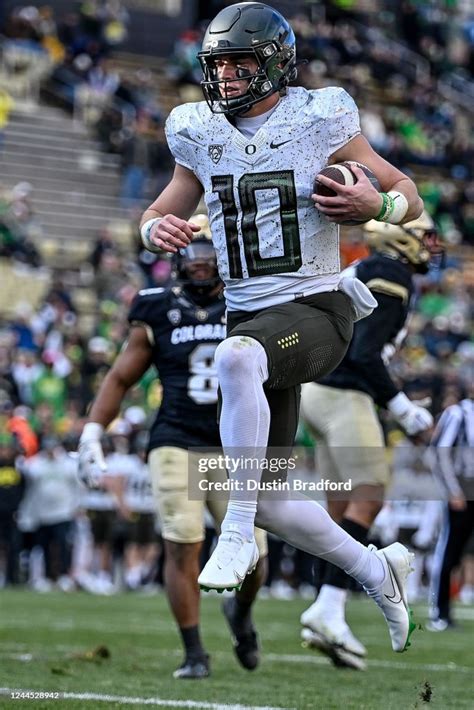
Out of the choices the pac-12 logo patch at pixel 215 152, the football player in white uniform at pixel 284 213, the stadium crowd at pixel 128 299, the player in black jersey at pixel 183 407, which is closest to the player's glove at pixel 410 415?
the stadium crowd at pixel 128 299

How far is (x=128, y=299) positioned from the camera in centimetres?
1777

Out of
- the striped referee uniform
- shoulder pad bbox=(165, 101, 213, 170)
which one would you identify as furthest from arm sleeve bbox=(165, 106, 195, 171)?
the striped referee uniform

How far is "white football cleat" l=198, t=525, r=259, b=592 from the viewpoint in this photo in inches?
181

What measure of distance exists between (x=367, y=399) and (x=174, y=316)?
44.6 inches

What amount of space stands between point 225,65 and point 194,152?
312 mm

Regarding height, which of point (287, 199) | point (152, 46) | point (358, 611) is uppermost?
point (152, 46)

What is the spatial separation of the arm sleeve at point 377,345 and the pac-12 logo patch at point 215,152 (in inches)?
92.2

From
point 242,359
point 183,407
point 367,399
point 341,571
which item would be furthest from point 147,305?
point 242,359

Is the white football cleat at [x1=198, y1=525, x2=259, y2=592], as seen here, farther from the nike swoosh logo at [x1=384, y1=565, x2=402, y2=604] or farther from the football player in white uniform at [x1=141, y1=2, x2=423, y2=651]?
the nike swoosh logo at [x1=384, y1=565, x2=402, y2=604]

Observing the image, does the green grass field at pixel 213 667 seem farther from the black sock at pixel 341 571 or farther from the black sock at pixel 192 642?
the black sock at pixel 341 571

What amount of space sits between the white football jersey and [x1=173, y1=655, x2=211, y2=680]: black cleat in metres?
2.09

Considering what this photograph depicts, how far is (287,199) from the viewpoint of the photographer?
5.03 meters

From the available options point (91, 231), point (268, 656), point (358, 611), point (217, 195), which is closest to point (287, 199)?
point (217, 195)

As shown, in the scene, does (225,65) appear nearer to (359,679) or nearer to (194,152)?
(194,152)
